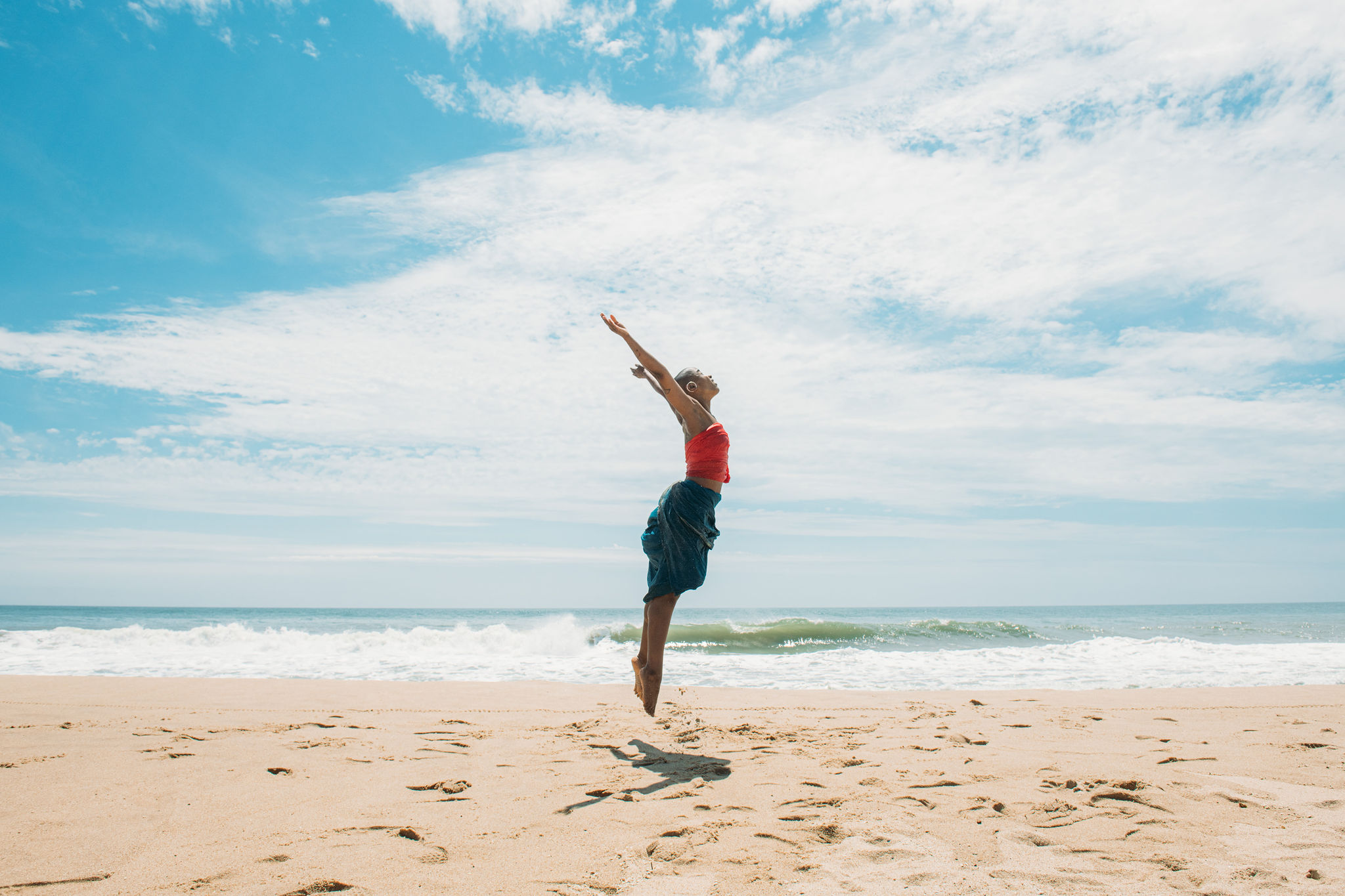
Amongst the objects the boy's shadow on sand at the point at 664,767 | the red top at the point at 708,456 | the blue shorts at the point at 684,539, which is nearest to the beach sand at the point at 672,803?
the boy's shadow on sand at the point at 664,767

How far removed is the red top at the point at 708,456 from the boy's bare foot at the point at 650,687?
45.0 inches

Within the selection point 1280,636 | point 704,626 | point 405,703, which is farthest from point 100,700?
point 1280,636

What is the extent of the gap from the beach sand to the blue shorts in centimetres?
A: 89

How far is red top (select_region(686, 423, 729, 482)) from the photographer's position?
4.15 m

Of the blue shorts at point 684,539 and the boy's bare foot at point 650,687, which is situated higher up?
the blue shorts at point 684,539

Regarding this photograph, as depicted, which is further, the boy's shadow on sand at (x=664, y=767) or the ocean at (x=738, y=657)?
the ocean at (x=738, y=657)

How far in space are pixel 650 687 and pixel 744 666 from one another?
211 inches

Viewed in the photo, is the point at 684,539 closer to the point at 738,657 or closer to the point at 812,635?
the point at 738,657

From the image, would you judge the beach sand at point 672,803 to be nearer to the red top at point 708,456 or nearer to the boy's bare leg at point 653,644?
the boy's bare leg at point 653,644

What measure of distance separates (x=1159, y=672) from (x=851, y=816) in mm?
8162

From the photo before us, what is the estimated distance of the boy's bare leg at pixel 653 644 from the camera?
4.11 metres


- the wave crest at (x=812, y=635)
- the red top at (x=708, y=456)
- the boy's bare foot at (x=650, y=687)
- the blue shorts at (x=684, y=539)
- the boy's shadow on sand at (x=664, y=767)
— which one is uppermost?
the red top at (x=708, y=456)

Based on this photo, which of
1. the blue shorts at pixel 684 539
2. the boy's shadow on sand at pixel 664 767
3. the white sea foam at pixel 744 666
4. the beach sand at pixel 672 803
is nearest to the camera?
the beach sand at pixel 672 803

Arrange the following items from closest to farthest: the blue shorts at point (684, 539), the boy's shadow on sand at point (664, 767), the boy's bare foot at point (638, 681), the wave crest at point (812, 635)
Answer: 1. the boy's shadow on sand at point (664, 767)
2. the blue shorts at point (684, 539)
3. the boy's bare foot at point (638, 681)
4. the wave crest at point (812, 635)
